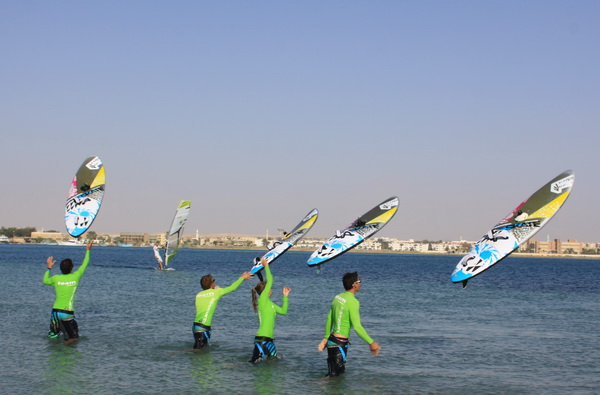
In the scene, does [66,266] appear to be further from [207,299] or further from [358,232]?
[358,232]

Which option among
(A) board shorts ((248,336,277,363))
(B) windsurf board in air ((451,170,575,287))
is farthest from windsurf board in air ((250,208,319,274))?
(B) windsurf board in air ((451,170,575,287))

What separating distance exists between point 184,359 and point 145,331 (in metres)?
5.89

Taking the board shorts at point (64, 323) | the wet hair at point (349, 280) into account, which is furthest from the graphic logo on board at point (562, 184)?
the board shorts at point (64, 323)

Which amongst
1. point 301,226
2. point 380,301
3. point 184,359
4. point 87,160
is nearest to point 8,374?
point 184,359

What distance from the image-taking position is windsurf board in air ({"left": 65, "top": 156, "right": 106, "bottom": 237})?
2153cm

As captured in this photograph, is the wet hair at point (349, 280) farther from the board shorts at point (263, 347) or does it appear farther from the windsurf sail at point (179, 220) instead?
the windsurf sail at point (179, 220)

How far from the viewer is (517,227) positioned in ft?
57.8

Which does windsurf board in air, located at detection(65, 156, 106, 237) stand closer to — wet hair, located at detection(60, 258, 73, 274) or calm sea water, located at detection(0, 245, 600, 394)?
calm sea water, located at detection(0, 245, 600, 394)

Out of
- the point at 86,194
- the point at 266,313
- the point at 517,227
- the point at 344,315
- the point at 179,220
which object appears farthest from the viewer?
the point at 179,220

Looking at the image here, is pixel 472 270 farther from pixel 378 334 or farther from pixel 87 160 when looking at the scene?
pixel 87 160

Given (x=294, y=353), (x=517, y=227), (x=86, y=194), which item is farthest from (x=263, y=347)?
(x=86, y=194)

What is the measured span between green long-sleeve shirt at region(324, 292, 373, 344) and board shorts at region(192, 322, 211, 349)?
4.71 metres

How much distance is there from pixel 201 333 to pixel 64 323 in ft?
Answer: 12.4

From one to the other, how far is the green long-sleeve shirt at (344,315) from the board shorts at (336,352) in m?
0.16
